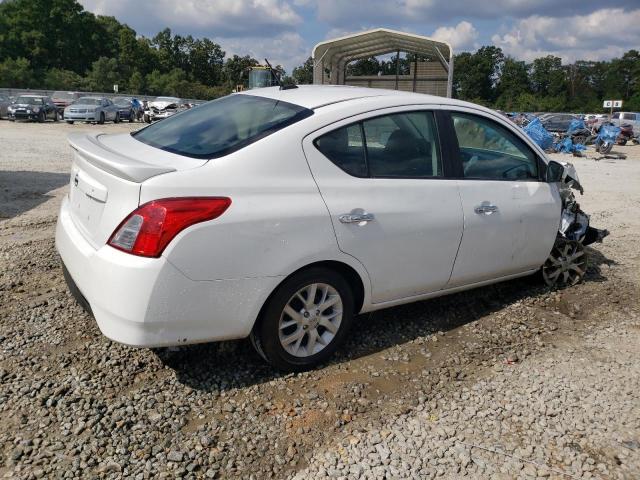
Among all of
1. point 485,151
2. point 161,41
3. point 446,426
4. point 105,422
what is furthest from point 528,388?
point 161,41

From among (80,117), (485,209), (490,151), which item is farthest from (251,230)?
(80,117)

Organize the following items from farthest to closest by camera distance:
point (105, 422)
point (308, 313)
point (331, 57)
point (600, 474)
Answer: point (331, 57), point (308, 313), point (105, 422), point (600, 474)

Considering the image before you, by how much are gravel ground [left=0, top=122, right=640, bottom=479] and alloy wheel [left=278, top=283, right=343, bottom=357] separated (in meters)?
0.20

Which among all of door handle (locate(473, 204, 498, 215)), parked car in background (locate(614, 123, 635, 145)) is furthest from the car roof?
parked car in background (locate(614, 123, 635, 145))

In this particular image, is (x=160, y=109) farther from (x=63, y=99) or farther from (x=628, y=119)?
(x=628, y=119)

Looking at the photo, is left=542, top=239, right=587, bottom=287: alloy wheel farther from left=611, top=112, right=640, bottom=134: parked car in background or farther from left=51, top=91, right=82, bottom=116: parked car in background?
left=51, top=91, right=82, bottom=116: parked car in background

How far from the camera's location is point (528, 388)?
338 cm

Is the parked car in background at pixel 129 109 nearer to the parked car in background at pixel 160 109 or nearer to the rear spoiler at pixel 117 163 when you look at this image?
the parked car in background at pixel 160 109

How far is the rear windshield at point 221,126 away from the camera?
3205mm

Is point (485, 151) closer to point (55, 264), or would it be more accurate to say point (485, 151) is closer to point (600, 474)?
point (600, 474)

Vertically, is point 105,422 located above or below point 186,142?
below

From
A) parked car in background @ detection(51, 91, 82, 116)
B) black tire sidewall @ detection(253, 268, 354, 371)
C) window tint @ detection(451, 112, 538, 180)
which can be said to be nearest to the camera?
black tire sidewall @ detection(253, 268, 354, 371)

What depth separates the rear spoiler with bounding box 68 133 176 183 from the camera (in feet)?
9.09

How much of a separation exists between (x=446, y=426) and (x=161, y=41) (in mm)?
105127
